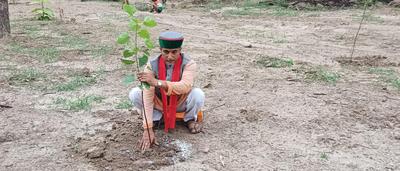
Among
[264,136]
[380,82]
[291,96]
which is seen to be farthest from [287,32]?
[264,136]

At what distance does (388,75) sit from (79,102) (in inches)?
156

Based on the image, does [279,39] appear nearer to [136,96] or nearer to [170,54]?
[136,96]

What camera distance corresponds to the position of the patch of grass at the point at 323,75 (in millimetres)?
5770

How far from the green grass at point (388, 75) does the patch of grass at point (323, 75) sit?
569mm

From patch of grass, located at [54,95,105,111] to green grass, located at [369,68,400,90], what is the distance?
3.51 metres

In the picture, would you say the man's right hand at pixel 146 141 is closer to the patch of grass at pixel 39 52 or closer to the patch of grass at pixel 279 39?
the patch of grass at pixel 39 52

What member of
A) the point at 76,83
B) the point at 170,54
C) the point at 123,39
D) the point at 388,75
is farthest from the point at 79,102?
the point at 388,75

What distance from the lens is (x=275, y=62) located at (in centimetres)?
659

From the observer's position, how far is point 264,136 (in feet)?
13.2

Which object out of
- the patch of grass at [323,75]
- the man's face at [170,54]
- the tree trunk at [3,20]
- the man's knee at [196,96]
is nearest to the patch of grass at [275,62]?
the patch of grass at [323,75]

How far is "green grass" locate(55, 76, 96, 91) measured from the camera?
5309 millimetres

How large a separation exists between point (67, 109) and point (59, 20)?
6.82 m

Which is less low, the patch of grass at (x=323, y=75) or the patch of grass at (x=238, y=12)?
the patch of grass at (x=238, y=12)

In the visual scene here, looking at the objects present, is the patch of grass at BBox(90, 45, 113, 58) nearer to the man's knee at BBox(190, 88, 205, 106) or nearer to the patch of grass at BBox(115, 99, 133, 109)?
the patch of grass at BBox(115, 99, 133, 109)
